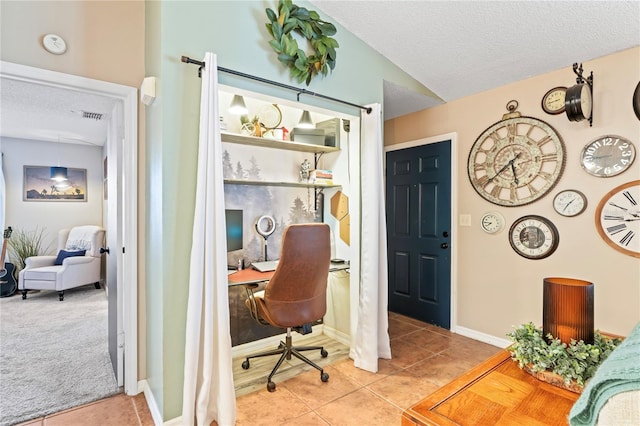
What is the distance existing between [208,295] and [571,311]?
65.9 inches

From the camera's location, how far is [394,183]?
3857 millimetres

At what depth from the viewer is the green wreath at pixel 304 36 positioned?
219 cm

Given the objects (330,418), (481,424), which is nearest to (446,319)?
(330,418)

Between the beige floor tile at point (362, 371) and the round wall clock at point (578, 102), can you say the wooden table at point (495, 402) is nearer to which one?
the beige floor tile at point (362, 371)

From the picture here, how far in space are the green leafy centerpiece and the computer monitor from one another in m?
2.11

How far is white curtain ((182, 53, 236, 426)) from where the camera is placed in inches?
69.3

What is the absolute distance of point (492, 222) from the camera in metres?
3.02

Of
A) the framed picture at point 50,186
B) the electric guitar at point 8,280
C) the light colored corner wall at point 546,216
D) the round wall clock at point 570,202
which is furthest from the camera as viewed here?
the framed picture at point 50,186

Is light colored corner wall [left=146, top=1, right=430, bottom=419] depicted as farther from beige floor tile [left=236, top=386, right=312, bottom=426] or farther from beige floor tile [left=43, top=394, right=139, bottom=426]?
beige floor tile [left=236, top=386, right=312, bottom=426]

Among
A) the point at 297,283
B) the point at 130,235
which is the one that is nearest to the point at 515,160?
the point at 297,283

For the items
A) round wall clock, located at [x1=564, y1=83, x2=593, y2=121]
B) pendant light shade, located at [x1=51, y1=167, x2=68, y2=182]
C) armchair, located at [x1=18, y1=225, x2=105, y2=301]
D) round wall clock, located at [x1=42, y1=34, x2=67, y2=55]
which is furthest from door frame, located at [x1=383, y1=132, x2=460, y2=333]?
pendant light shade, located at [x1=51, y1=167, x2=68, y2=182]

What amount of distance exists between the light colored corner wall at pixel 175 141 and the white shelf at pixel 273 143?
25.5 inches

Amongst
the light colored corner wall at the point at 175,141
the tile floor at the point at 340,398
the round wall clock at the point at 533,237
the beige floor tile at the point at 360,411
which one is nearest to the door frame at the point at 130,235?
the light colored corner wall at the point at 175,141

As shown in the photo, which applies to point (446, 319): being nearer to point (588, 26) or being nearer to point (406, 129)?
point (406, 129)
